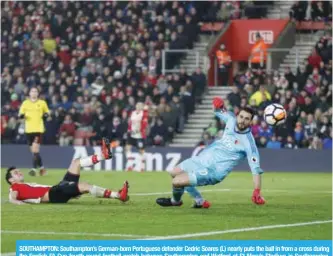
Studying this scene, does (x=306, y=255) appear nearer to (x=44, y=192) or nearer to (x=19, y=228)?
(x=19, y=228)

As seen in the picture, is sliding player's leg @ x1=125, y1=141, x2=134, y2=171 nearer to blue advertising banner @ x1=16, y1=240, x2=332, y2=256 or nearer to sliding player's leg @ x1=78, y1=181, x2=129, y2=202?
sliding player's leg @ x1=78, y1=181, x2=129, y2=202

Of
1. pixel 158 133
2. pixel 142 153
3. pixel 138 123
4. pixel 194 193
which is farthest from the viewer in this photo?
pixel 158 133

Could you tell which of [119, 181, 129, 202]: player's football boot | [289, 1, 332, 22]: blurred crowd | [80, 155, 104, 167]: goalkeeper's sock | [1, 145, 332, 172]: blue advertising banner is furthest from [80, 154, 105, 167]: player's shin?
[289, 1, 332, 22]: blurred crowd

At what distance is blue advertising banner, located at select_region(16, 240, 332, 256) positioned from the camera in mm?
14250

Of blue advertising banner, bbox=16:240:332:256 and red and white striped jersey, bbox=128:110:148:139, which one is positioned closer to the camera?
blue advertising banner, bbox=16:240:332:256

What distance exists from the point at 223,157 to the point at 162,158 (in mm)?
15820

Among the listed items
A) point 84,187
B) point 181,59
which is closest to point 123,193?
point 84,187

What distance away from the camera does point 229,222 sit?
17.6 metres

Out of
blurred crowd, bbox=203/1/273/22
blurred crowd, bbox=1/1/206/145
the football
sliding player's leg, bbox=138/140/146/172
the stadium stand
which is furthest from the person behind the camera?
blurred crowd, bbox=203/1/273/22

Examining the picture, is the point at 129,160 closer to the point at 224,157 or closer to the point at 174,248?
the point at 224,157

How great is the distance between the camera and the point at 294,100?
3484 cm

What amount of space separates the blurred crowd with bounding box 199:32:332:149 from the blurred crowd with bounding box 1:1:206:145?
7.13ft

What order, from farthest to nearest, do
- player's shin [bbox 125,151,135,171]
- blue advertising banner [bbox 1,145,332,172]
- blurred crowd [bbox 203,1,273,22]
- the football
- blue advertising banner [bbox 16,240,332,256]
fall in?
blurred crowd [bbox 203,1,273,22]
player's shin [bbox 125,151,135,171]
blue advertising banner [bbox 1,145,332,172]
the football
blue advertising banner [bbox 16,240,332,256]

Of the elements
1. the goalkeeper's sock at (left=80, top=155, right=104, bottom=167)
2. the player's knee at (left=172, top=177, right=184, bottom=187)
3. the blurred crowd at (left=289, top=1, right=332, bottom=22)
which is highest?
the blurred crowd at (left=289, top=1, right=332, bottom=22)
